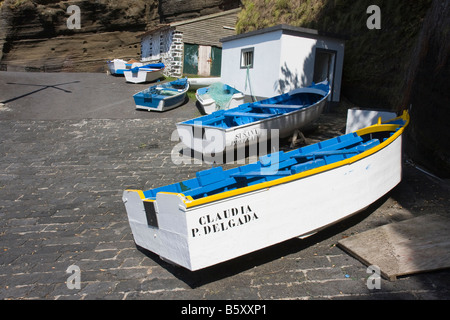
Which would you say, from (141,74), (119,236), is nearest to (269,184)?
(119,236)

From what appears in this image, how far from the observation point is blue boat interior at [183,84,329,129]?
28.2 feet

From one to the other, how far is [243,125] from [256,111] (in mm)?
1961

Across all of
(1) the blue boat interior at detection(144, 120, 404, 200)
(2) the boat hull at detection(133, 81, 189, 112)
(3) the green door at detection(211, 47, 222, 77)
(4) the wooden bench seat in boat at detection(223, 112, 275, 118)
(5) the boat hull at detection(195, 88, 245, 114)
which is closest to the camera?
(1) the blue boat interior at detection(144, 120, 404, 200)

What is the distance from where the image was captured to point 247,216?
366cm

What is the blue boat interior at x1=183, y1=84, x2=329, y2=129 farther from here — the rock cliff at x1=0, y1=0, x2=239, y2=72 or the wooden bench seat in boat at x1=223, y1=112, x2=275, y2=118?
the rock cliff at x1=0, y1=0, x2=239, y2=72

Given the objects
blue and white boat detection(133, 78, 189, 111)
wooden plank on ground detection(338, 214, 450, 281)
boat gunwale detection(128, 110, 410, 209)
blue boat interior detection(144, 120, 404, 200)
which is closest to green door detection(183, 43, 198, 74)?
blue and white boat detection(133, 78, 189, 111)

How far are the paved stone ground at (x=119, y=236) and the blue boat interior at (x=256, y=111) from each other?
101 centimetres

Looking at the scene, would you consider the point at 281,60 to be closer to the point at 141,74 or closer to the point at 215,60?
the point at 141,74

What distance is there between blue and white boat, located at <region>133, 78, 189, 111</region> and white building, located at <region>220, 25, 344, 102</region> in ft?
8.32

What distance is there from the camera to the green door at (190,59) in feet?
70.0

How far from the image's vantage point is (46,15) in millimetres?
27094

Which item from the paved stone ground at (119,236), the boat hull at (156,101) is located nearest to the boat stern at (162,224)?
the paved stone ground at (119,236)
